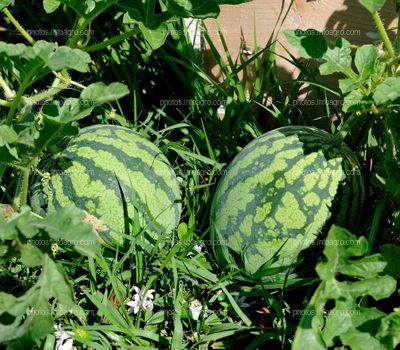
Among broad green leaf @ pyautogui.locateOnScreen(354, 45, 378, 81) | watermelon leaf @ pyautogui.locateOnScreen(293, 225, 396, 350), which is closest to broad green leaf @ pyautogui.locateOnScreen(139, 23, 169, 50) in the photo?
broad green leaf @ pyautogui.locateOnScreen(354, 45, 378, 81)

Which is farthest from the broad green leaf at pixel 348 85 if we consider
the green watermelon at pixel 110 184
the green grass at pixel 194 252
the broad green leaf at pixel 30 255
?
the broad green leaf at pixel 30 255

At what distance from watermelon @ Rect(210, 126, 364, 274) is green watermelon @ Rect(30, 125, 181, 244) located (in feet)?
0.78

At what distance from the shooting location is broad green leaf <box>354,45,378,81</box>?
193 cm

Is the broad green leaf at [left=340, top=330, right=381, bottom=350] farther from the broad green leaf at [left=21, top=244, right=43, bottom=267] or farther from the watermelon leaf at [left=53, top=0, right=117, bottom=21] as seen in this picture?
the watermelon leaf at [left=53, top=0, right=117, bottom=21]

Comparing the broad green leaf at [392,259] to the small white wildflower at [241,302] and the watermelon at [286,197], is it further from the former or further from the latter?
the small white wildflower at [241,302]

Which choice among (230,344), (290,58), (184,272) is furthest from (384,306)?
(290,58)

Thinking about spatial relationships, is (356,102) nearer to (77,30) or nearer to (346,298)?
(346,298)

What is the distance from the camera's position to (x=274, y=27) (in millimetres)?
2758

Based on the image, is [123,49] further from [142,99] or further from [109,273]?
[109,273]

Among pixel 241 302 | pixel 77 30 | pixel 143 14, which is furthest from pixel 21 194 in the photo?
pixel 241 302

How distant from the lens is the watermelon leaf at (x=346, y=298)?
1.59 metres

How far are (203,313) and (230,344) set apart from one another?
5.5 inches

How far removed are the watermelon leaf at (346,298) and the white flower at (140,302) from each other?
69cm

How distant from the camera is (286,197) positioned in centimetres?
213
